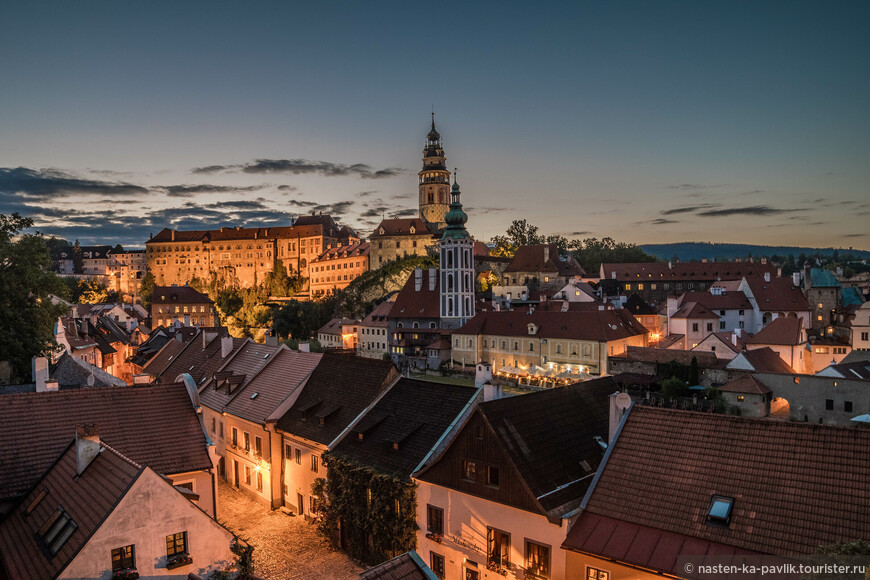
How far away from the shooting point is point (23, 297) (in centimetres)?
2652

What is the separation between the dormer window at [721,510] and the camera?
12.4 meters

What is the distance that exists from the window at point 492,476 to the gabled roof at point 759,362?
3416 centimetres

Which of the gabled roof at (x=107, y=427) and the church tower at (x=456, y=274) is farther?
the church tower at (x=456, y=274)

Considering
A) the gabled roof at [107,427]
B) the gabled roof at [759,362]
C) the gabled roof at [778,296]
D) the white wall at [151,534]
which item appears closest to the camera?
the white wall at [151,534]

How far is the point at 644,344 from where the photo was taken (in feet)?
199

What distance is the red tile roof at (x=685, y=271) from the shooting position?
8994cm

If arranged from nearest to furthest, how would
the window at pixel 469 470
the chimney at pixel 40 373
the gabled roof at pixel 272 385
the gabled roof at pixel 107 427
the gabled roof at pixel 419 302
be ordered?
the gabled roof at pixel 107 427 < the window at pixel 469 470 < the chimney at pixel 40 373 < the gabled roof at pixel 272 385 < the gabled roof at pixel 419 302

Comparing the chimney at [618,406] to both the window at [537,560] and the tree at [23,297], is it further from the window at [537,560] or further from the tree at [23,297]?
the tree at [23,297]

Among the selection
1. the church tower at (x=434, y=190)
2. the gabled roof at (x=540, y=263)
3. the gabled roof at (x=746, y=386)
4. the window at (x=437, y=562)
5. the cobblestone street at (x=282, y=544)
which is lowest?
the cobblestone street at (x=282, y=544)

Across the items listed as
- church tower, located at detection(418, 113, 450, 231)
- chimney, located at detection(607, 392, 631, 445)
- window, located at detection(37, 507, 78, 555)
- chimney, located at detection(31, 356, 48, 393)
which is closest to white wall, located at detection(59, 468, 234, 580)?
window, located at detection(37, 507, 78, 555)

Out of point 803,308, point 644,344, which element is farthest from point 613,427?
point 803,308

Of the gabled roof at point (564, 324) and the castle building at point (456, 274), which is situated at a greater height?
the castle building at point (456, 274)

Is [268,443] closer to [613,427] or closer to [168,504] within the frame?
[168,504]

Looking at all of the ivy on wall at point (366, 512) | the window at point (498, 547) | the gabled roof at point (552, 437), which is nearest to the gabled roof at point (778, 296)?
the gabled roof at point (552, 437)
